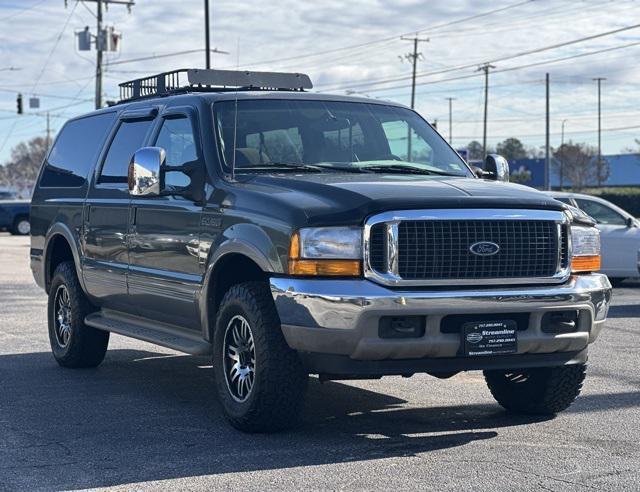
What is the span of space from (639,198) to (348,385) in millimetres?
62967

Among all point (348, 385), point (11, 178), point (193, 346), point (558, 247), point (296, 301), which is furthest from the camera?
point (11, 178)

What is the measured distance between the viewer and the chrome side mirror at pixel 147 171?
7699 millimetres

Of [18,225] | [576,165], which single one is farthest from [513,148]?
[18,225]

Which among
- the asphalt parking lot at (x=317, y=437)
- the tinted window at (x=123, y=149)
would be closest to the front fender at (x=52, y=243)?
the tinted window at (x=123, y=149)

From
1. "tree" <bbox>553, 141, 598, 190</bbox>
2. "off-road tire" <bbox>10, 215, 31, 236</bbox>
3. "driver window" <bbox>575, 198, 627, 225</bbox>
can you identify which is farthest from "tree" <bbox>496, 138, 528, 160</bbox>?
"driver window" <bbox>575, 198, 627, 225</bbox>

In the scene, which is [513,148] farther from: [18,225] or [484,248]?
[484,248]

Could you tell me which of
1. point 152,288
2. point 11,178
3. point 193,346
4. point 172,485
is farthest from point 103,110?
point 11,178

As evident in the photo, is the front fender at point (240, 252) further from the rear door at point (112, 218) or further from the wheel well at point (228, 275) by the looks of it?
the rear door at point (112, 218)

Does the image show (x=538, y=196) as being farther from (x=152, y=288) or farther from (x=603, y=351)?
(x=603, y=351)

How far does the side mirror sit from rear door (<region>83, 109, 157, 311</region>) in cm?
245

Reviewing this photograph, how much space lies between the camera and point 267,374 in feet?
21.7

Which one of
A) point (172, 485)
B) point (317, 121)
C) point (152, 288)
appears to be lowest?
point (172, 485)

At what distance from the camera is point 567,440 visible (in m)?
6.75

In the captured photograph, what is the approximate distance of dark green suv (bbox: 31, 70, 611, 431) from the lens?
639cm
